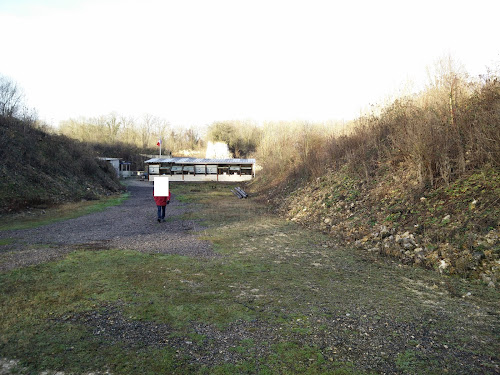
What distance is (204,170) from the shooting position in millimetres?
40656

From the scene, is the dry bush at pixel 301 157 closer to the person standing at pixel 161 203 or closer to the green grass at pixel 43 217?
the person standing at pixel 161 203

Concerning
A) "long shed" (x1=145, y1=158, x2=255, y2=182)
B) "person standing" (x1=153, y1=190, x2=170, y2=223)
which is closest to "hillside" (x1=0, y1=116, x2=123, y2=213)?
"person standing" (x1=153, y1=190, x2=170, y2=223)

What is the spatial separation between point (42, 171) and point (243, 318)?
21013 mm

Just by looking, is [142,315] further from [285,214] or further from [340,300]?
[285,214]

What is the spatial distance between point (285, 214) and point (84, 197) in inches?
530

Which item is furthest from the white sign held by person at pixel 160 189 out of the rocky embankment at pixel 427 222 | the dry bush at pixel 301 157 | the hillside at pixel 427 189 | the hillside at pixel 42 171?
the dry bush at pixel 301 157

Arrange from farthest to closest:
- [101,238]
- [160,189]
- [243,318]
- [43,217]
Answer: [43,217] → [160,189] → [101,238] → [243,318]

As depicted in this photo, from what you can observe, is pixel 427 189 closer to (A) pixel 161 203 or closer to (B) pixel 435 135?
(B) pixel 435 135

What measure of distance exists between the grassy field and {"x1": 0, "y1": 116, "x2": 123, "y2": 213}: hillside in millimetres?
11672

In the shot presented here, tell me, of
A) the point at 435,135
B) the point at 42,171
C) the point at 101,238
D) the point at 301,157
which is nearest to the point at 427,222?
the point at 435,135

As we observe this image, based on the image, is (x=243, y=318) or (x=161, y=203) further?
(x=161, y=203)

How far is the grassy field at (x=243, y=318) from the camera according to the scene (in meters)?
3.16

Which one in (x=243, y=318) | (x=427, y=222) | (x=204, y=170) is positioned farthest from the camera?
(x=204, y=170)

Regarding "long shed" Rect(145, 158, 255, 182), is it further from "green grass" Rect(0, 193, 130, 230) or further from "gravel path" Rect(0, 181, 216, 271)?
"gravel path" Rect(0, 181, 216, 271)
